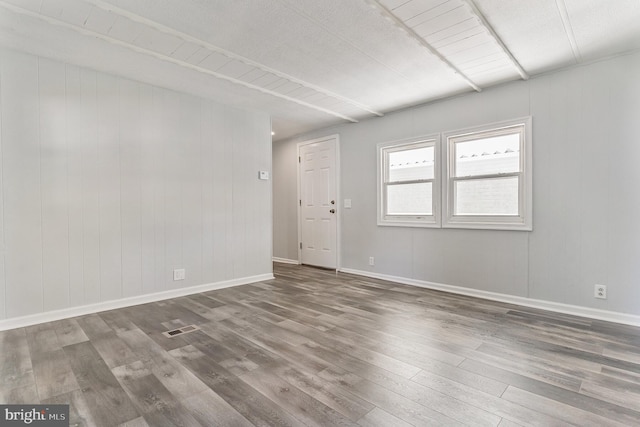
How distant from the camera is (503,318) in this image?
2.96 m

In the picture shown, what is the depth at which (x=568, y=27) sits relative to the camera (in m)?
2.39

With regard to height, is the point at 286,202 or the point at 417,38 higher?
the point at 417,38

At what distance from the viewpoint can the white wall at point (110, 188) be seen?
2.77 m

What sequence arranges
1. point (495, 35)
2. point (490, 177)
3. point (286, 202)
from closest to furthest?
1. point (495, 35)
2. point (490, 177)
3. point (286, 202)

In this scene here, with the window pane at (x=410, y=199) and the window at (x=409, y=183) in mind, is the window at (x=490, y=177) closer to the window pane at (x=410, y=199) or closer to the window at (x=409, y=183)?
the window at (x=409, y=183)

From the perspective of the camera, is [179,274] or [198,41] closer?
[198,41]

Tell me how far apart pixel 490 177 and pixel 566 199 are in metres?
0.76

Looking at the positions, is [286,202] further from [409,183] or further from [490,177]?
[490,177]

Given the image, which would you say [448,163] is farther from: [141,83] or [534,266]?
[141,83]

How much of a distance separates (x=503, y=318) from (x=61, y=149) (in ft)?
15.0

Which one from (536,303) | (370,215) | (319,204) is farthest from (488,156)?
(319,204)

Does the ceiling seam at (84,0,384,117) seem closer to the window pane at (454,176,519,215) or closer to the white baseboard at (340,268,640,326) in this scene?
the window pane at (454,176,519,215)

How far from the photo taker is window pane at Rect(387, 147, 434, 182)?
13.9 feet

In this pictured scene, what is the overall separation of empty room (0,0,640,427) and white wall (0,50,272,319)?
21mm
